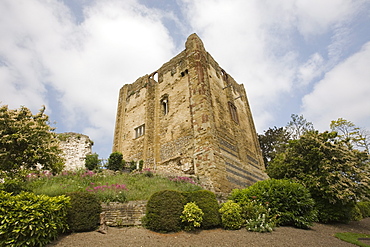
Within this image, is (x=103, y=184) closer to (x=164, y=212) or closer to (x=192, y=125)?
(x=164, y=212)

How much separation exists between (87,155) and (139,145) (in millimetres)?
4381

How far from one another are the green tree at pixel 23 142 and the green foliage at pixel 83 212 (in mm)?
2890

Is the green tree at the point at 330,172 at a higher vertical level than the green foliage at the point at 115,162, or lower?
lower

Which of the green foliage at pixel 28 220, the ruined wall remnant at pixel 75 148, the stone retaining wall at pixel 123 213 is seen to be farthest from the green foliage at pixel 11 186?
the ruined wall remnant at pixel 75 148

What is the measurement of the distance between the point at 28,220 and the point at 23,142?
444cm

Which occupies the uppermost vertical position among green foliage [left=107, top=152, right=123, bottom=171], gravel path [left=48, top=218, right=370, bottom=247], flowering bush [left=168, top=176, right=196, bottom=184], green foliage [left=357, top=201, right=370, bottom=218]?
green foliage [left=107, top=152, right=123, bottom=171]

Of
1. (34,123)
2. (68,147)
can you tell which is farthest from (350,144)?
(68,147)

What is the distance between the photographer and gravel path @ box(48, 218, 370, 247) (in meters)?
5.60

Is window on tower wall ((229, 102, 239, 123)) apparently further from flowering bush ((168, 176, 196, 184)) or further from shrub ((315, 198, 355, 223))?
shrub ((315, 198, 355, 223))

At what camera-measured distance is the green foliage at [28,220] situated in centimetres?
475

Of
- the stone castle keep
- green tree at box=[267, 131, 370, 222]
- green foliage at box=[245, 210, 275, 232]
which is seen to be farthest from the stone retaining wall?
green tree at box=[267, 131, 370, 222]

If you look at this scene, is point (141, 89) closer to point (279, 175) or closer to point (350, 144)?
point (279, 175)

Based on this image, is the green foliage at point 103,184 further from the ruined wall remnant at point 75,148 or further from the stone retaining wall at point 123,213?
the ruined wall remnant at point 75,148

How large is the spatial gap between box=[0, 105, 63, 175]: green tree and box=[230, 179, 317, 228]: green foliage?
815 centimetres
